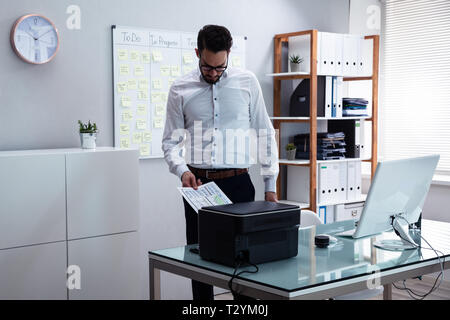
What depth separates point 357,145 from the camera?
506cm

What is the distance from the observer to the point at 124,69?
3914 millimetres

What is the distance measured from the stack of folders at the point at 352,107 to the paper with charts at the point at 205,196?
103 inches

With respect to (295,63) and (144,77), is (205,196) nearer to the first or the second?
(144,77)

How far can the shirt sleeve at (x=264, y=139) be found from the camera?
10.5 ft

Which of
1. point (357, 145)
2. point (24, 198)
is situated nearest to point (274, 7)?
point (357, 145)

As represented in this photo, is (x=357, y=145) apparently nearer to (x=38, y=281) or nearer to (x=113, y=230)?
(x=113, y=230)

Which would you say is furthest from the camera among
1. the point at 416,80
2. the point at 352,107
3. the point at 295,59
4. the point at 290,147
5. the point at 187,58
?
the point at 416,80

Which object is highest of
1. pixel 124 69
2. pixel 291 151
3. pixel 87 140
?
pixel 124 69

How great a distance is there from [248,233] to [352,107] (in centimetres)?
320

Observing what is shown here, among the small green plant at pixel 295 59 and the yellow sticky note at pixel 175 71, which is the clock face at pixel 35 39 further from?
the small green plant at pixel 295 59

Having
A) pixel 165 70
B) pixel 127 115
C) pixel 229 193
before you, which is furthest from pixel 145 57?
pixel 229 193

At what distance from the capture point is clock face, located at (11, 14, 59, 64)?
3402mm

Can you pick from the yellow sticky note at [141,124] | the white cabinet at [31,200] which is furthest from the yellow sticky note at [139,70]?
the white cabinet at [31,200]

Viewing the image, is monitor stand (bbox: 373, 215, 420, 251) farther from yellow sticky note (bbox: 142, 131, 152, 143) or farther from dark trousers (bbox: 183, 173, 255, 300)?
yellow sticky note (bbox: 142, 131, 152, 143)
